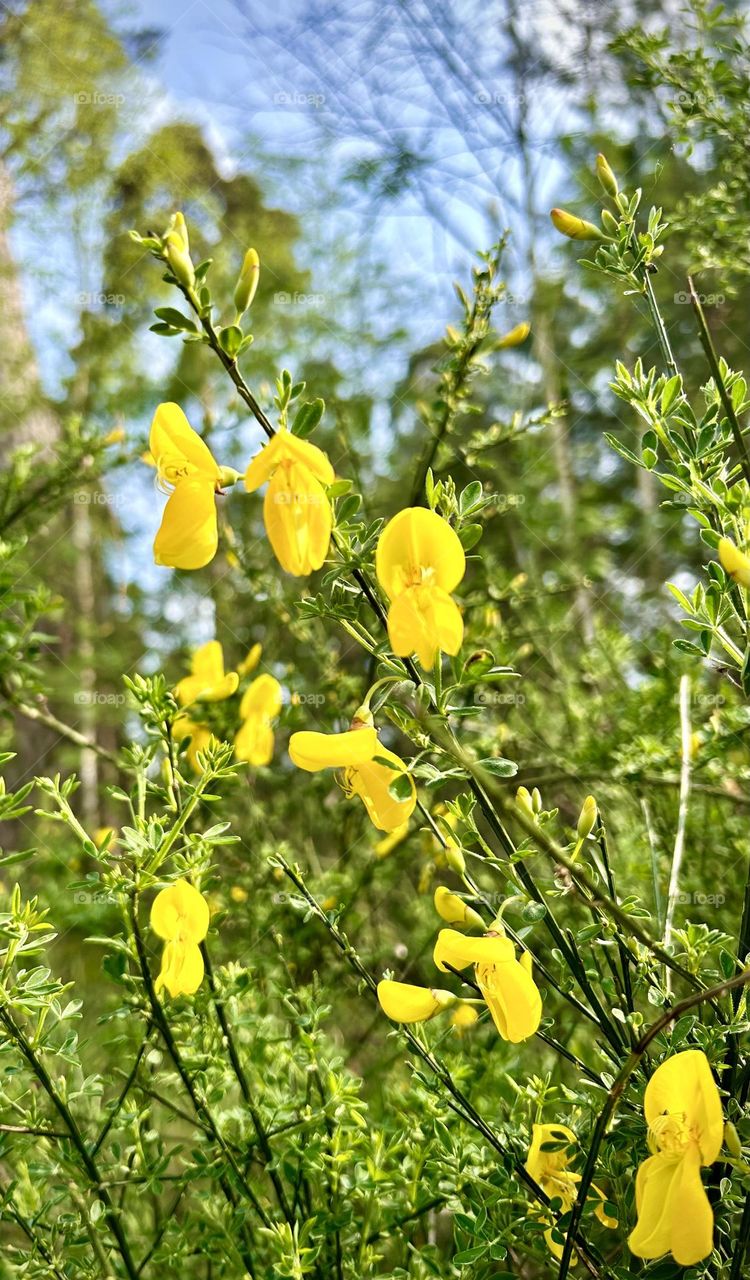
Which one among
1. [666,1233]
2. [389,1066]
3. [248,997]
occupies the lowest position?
[389,1066]

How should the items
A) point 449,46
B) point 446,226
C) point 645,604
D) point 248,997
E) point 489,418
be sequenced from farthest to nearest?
point 489,418 → point 645,604 → point 446,226 → point 449,46 → point 248,997

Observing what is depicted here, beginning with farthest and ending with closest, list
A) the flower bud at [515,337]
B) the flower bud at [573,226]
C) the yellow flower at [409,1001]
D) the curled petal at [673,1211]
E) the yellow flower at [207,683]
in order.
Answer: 1. the flower bud at [515,337]
2. the yellow flower at [207,683]
3. the flower bud at [573,226]
4. the yellow flower at [409,1001]
5. the curled petal at [673,1211]

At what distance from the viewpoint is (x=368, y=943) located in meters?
1.61

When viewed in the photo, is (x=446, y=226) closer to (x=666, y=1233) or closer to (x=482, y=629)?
(x=482, y=629)

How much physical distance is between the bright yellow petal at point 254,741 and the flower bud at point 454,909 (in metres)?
0.51

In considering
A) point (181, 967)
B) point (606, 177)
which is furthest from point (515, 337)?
point (181, 967)

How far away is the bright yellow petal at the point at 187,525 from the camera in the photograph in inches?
20.9

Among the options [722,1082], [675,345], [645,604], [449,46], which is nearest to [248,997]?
[722,1082]

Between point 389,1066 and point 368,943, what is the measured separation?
1.42 feet

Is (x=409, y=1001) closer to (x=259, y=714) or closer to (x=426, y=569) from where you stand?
(x=426, y=569)

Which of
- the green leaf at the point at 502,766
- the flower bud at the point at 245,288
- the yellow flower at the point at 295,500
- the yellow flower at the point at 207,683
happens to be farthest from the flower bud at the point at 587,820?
the yellow flower at the point at 207,683

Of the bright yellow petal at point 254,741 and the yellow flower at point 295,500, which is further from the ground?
the yellow flower at point 295,500

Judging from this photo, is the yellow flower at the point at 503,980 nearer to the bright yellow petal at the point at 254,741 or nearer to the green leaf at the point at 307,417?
the green leaf at the point at 307,417

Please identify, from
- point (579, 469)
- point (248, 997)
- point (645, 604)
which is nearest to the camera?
point (248, 997)
